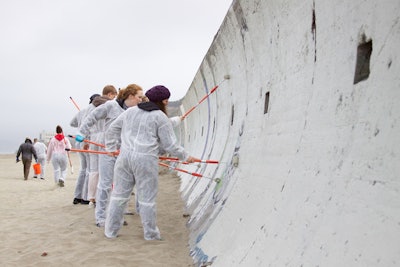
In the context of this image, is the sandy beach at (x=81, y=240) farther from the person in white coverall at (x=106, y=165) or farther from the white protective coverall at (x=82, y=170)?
the white protective coverall at (x=82, y=170)

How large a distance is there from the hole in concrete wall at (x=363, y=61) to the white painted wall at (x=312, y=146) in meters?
0.04

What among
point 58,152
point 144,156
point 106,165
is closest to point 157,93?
point 144,156

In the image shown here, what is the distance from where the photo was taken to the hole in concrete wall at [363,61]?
2.09 metres

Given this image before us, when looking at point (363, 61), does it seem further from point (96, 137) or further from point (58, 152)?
point (58, 152)

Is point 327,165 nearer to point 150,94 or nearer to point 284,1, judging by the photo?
point 284,1

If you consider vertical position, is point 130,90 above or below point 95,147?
above

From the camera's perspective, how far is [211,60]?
660 cm

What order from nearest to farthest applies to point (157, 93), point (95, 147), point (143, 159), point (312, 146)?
point (312, 146)
point (143, 159)
point (157, 93)
point (95, 147)

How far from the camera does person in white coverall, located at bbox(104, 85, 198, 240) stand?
4.97 metres

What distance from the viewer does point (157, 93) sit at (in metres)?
5.15

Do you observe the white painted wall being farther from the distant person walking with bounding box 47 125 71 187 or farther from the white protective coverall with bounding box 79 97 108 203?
the distant person walking with bounding box 47 125 71 187

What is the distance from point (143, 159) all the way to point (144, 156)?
0.04 meters

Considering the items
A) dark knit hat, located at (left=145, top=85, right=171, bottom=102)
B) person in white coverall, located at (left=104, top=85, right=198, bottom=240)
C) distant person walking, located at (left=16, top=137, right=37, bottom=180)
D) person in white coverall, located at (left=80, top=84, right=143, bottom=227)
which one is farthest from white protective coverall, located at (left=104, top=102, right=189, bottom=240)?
distant person walking, located at (left=16, top=137, right=37, bottom=180)

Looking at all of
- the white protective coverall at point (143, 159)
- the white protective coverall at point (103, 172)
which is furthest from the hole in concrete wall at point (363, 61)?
the white protective coverall at point (103, 172)
